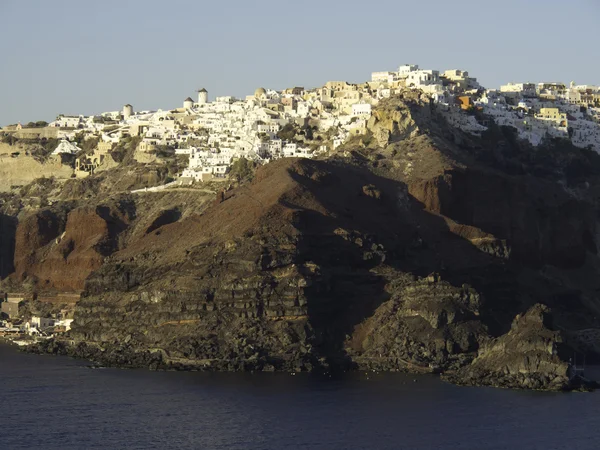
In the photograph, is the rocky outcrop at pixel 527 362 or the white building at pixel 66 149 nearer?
the rocky outcrop at pixel 527 362

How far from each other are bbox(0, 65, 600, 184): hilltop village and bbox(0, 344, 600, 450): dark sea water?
155ft

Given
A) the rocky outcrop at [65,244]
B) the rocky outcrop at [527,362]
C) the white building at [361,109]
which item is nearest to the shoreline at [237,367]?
the rocky outcrop at [527,362]

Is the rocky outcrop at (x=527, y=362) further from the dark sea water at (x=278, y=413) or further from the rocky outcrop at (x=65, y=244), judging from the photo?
the rocky outcrop at (x=65, y=244)

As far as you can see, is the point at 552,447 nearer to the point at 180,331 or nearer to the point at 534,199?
the point at 180,331

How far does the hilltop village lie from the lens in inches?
6565

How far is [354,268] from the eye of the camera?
5167 inches

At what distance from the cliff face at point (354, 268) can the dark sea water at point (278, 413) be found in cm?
383

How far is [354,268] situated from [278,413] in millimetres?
26298

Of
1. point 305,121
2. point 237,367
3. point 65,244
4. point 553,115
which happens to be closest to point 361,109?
point 305,121

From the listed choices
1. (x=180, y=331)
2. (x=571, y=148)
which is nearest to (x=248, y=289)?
(x=180, y=331)

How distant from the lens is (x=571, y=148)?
6841 inches

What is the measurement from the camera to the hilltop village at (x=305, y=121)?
16675cm

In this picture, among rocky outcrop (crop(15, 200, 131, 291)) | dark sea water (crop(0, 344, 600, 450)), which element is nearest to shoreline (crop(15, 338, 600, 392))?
dark sea water (crop(0, 344, 600, 450))

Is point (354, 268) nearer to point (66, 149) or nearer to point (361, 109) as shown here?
point (361, 109)
